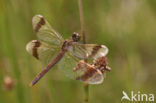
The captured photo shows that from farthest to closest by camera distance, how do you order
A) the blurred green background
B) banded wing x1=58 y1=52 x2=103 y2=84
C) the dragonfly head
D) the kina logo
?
the blurred green background < the kina logo < the dragonfly head < banded wing x1=58 y1=52 x2=103 y2=84

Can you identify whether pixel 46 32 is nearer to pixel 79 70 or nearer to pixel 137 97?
pixel 79 70

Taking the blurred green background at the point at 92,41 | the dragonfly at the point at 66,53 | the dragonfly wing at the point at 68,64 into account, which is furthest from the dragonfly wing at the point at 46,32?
the blurred green background at the point at 92,41

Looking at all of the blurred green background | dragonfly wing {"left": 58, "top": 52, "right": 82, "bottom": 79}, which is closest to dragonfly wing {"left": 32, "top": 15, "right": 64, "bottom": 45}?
dragonfly wing {"left": 58, "top": 52, "right": 82, "bottom": 79}

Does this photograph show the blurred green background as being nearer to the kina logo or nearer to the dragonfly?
the kina logo

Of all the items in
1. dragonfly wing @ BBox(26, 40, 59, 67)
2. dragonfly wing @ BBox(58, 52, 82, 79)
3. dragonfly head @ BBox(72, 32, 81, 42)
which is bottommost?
dragonfly wing @ BBox(58, 52, 82, 79)

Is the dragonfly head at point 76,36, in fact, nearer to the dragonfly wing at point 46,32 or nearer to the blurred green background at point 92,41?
the dragonfly wing at point 46,32

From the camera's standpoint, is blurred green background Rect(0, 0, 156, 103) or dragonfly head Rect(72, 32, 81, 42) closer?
dragonfly head Rect(72, 32, 81, 42)

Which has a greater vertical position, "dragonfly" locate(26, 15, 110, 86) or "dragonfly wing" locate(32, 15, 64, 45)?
"dragonfly wing" locate(32, 15, 64, 45)

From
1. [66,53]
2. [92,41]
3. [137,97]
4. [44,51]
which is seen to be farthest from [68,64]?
[92,41]
